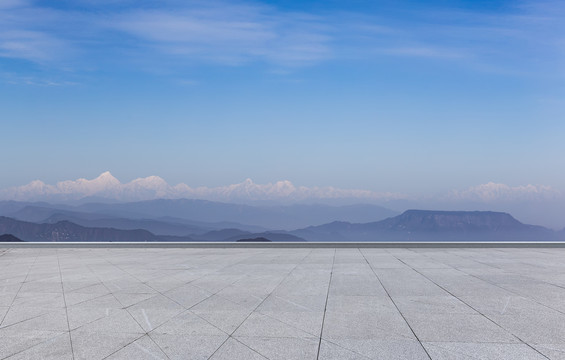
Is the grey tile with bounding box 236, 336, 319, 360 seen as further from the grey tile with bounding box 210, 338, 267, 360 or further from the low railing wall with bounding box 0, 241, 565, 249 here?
the low railing wall with bounding box 0, 241, 565, 249

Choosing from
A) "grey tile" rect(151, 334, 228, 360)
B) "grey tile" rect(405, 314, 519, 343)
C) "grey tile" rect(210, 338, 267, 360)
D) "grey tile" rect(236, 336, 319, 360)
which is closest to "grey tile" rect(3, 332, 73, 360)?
"grey tile" rect(151, 334, 228, 360)

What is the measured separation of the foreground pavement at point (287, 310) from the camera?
7.07 metres

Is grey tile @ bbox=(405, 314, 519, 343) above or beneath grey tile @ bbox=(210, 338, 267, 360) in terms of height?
above

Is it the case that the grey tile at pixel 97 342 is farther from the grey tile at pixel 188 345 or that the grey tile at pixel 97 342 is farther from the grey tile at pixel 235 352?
the grey tile at pixel 235 352

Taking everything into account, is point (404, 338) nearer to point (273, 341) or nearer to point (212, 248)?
point (273, 341)

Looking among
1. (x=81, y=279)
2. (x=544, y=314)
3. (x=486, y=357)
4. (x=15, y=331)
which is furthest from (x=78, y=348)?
(x=544, y=314)

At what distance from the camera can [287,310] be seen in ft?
30.8

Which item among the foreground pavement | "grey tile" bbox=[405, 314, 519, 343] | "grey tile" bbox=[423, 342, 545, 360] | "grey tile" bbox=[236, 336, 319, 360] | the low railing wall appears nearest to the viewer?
"grey tile" bbox=[423, 342, 545, 360]

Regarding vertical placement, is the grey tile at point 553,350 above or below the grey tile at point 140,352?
above

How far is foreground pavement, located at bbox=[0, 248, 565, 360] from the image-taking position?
23.2 feet

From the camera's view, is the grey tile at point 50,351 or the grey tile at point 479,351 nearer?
the grey tile at point 479,351

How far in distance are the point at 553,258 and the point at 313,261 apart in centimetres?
1003

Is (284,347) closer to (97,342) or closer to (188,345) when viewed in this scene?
(188,345)

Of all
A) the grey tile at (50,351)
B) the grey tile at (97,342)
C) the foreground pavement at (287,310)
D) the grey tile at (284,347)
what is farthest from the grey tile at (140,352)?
the grey tile at (284,347)
